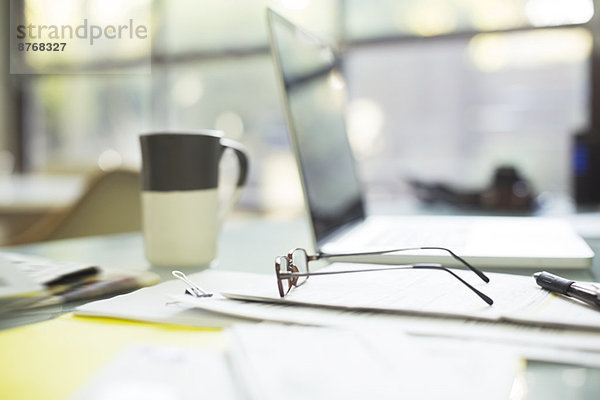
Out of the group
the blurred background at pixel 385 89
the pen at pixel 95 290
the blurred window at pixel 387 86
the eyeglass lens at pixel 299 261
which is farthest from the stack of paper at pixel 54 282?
the blurred window at pixel 387 86

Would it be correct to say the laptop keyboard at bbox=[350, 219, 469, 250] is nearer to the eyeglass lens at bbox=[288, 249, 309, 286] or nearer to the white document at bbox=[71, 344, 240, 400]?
the eyeglass lens at bbox=[288, 249, 309, 286]

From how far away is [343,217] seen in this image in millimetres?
994

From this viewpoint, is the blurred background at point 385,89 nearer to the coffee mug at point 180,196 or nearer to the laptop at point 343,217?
the laptop at point 343,217

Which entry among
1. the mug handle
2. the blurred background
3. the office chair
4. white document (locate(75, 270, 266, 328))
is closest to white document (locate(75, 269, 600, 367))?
white document (locate(75, 270, 266, 328))

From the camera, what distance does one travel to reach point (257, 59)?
430 cm

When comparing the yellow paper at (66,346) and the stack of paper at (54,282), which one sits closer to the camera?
the yellow paper at (66,346)

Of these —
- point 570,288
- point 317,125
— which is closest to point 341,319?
point 570,288

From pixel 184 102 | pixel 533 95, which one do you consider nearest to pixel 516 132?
pixel 533 95

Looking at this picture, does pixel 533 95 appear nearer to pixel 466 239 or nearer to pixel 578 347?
pixel 466 239

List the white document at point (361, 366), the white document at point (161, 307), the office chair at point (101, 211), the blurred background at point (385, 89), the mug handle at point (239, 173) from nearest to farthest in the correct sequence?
the white document at point (361, 366), the white document at point (161, 307), the mug handle at point (239, 173), the office chair at point (101, 211), the blurred background at point (385, 89)

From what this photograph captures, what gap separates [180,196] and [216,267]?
0.11m

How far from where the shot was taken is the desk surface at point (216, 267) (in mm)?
327

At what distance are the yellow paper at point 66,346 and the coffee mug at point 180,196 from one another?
24cm

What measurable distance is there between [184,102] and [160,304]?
4353 mm
